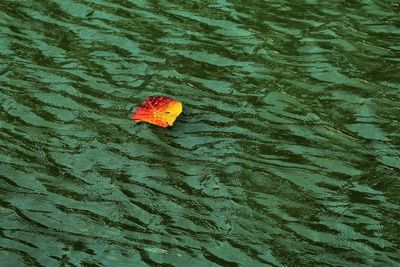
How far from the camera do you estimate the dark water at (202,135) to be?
574 cm

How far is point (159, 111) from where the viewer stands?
7078mm

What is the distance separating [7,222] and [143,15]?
154 inches

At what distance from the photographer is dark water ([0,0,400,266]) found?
5.74 m

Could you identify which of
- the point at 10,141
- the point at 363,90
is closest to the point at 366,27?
the point at 363,90

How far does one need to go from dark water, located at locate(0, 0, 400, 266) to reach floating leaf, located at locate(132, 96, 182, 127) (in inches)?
4.0

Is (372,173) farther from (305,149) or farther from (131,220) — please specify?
(131,220)

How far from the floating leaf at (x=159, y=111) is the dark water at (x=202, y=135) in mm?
103

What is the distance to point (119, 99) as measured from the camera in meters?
7.53

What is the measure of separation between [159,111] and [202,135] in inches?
17.7

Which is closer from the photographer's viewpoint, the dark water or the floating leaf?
the dark water

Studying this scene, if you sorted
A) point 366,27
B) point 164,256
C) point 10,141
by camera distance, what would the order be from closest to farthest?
point 164,256
point 10,141
point 366,27

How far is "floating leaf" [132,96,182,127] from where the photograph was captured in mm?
7020

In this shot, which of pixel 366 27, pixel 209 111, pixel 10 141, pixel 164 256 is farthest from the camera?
pixel 366 27

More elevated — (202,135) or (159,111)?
(159,111)
